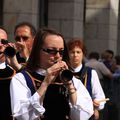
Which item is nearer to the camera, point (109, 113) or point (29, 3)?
point (109, 113)

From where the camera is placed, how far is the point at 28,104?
4.44 m

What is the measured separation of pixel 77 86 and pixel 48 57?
386 millimetres

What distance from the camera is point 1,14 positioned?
15812 millimetres

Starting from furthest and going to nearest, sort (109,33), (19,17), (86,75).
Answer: (109,33)
(19,17)
(86,75)

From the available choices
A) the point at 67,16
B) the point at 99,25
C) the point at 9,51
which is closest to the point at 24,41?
the point at 9,51

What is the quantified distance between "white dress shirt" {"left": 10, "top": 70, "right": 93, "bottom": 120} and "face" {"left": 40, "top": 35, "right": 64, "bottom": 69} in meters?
0.21

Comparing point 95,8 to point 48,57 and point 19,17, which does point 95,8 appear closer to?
point 19,17

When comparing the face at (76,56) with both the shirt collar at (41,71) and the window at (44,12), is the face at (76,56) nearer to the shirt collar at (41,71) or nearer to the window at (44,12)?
the shirt collar at (41,71)

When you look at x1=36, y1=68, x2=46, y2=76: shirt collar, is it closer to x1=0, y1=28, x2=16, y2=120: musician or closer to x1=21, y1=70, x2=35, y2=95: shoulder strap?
Answer: x1=21, y1=70, x2=35, y2=95: shoulder strap

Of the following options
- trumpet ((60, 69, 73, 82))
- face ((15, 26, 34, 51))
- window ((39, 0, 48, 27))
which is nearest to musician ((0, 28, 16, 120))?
face ((15, 26, 34, 51))

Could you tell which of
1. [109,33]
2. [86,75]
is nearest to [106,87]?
[109,33]

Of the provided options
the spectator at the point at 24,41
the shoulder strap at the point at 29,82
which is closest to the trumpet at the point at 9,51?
the spectator at the point at 24,41

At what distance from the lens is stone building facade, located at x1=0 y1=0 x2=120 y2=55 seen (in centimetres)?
1484

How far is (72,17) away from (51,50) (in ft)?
39.8
